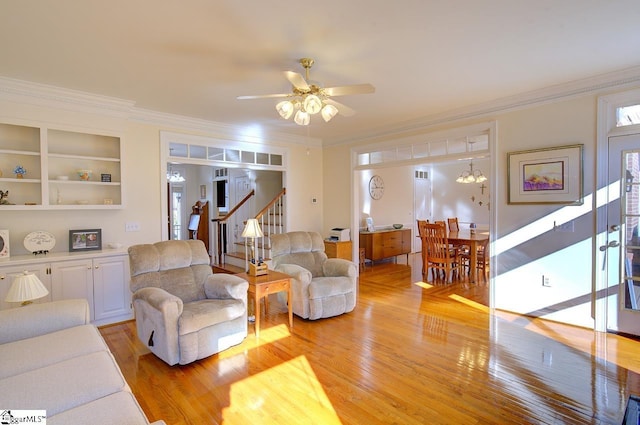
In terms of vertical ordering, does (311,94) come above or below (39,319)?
above

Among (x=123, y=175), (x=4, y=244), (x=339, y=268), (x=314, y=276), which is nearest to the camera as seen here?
(x=4, y=244)

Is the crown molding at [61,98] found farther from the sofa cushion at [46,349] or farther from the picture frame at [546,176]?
the picture frame at [546,176]

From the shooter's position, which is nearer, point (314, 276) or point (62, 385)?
point (62, 385)

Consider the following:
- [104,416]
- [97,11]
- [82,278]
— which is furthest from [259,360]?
[97,11]

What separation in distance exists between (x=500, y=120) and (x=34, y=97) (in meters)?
5.44

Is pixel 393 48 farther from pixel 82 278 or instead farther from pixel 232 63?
pixel 82 278

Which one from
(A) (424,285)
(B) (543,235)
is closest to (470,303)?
(A) (424,285)

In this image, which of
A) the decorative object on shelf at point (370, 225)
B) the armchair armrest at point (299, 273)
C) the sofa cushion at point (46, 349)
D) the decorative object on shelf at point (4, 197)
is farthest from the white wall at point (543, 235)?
the decorative object on shelf at point (4, 197)

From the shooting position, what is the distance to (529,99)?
12.5 feet

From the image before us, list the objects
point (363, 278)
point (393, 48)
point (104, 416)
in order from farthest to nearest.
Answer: point (363, 278)
point (393, 48)
point (104, 416)

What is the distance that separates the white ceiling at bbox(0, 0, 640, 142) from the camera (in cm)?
218

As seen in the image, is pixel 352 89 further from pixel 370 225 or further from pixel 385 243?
pixel 385 243

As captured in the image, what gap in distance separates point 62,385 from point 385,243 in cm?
637

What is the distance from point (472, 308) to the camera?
4289 millimetres
